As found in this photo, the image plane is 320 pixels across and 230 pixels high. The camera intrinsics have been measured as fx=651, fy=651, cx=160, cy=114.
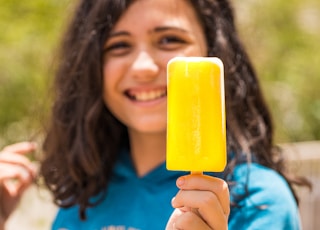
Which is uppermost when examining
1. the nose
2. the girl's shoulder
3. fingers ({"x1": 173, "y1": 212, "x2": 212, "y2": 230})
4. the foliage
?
the nose

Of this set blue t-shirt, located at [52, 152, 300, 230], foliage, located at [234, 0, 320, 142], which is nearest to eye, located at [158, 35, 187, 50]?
blue t-shirt, located at [52, 152, 300, 230]

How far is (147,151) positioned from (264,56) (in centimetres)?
422

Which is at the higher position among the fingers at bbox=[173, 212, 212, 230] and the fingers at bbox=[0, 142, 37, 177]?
the fingers at bbox=[173, 212, 212, 230]

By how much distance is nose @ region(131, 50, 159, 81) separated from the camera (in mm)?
2348

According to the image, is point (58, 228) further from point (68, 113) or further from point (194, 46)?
point (194, 46)

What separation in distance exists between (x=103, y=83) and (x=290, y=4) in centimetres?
506

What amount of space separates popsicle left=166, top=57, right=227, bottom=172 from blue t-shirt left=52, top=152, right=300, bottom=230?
513 millimetres

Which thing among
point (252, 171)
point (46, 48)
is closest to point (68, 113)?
point (252, 171)

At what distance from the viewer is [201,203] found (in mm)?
1734

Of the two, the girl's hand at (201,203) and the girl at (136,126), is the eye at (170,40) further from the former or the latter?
the girl's hand at (201,203)

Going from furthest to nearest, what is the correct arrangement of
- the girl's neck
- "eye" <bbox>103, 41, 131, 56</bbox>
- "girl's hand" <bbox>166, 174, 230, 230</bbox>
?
the girl's neck, "eye" <bbox>103, 41, 131, 56</bbox>, "girl's hand" <bbox>166, 174, 230, 230</bbox>

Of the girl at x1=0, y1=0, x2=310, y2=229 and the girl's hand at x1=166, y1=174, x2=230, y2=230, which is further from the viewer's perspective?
the girl at x1=0, y1=0, x2=310, y2=229

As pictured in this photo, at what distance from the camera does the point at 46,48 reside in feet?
20.1

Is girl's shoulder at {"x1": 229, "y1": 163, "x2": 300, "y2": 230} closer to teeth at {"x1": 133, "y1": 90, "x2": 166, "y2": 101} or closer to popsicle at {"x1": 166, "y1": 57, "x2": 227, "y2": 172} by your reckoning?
teeth at {"x1": 133, "y1": 90, "x2": 166, "y2": 101}
